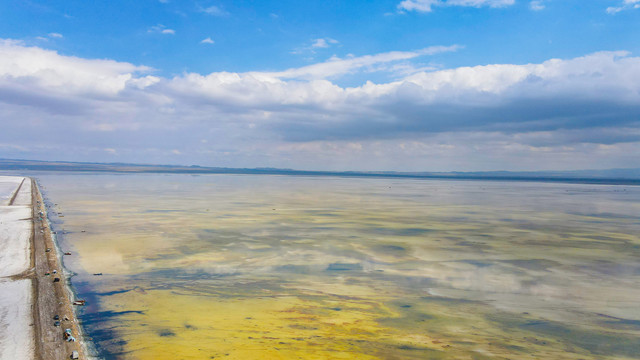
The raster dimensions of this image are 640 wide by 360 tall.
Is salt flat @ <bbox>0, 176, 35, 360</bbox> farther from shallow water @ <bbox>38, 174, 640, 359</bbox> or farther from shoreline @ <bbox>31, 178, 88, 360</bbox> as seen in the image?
shallow water @ <bbox>38, 174, 640, 359</bbox>

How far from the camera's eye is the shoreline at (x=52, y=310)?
6.80 meters

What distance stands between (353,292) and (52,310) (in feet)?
23.0

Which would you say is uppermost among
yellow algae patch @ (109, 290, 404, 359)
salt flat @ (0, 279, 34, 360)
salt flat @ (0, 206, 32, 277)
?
salt flat @ (0, 279, 34, 360)

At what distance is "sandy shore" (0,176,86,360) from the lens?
22.2 ft

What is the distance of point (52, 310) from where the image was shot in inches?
333

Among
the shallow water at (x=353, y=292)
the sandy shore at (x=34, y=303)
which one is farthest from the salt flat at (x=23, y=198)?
the sandy shore at (x=34, y=303)

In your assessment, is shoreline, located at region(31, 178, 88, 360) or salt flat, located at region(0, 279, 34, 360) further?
shoreline, located at region(31, 178, 88, 360)

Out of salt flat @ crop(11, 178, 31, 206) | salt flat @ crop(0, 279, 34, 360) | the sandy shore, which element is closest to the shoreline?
the sandy shore

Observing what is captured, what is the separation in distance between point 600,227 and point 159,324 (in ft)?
82.4

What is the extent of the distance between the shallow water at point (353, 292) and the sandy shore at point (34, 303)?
1.65ft

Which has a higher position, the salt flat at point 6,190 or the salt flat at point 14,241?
the salt flat at point 14,241

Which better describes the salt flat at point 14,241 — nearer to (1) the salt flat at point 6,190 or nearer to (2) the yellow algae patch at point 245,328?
(2) the yellow algae patch at point 245,328

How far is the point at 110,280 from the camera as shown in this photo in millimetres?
11453

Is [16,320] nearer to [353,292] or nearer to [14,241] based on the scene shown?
[353,292]
